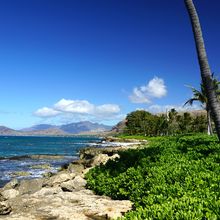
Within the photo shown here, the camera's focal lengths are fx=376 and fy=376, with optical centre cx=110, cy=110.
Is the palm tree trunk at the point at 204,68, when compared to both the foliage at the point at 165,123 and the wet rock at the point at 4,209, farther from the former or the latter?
the foliage at the point at 165,123

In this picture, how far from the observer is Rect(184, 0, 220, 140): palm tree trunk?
14.3m

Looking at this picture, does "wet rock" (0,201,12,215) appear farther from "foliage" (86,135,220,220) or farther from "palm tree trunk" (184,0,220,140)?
"palm tree trunk" (184,0,220,140)

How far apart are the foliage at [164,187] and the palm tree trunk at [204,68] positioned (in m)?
2.10

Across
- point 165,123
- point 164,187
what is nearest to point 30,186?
point 164,187

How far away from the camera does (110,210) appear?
1166 centimetres

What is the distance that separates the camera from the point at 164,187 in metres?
10.9

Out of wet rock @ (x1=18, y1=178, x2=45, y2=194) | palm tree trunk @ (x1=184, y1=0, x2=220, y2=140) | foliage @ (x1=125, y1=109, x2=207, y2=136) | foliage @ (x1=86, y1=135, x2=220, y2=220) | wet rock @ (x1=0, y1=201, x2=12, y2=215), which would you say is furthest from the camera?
foliage @ (x1=125, y1=109, x2=207, y2=136)

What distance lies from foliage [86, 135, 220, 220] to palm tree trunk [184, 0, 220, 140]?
6.88 ft

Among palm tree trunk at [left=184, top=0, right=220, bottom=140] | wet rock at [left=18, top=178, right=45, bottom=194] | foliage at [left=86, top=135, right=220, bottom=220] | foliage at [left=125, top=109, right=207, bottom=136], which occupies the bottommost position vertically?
wet rock at [left=18, top=178, right=45, bottom=194]

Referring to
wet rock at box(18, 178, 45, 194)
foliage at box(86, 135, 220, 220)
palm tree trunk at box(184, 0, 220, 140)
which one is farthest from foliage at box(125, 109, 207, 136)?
palm tree trunk at box(184, 0, 220, 140)

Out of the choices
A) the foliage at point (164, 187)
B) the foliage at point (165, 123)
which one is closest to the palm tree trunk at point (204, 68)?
the foliage at point (164, 187)

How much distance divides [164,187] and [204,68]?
5709 mm

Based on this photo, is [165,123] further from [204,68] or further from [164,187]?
[164,187]

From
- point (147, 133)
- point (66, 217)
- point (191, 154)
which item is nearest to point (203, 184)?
point (66, 217)
